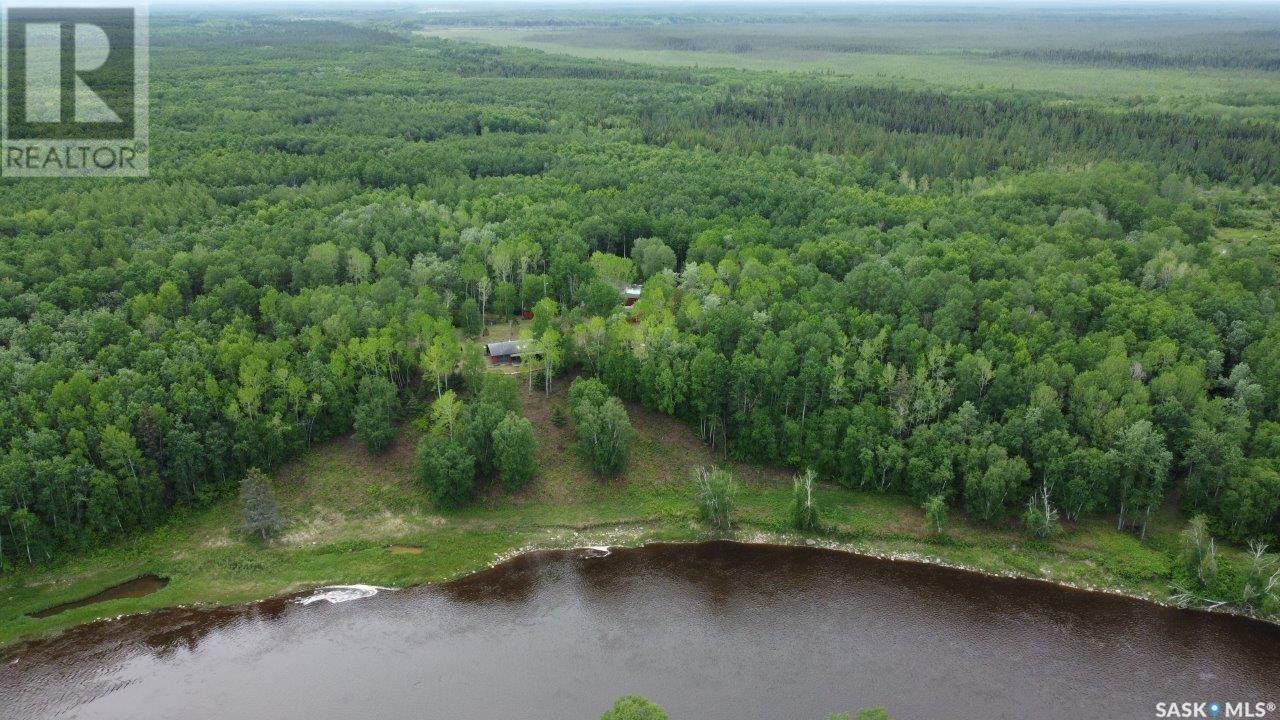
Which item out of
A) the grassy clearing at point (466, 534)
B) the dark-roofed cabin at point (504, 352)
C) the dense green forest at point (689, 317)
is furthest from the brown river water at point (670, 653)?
the dark-roofed cabin at point (504, 352)

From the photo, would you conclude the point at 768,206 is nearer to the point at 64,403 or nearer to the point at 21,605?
the point at 64,403

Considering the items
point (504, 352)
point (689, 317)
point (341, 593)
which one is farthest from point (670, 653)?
point (504, 352)

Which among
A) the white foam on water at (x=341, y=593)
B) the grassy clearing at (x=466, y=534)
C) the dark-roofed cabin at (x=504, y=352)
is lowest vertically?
the white foam on water at (x=341, y=593)

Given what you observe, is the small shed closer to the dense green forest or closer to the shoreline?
the dense green forest

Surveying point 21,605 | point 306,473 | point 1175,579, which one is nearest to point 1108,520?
point 1175,579

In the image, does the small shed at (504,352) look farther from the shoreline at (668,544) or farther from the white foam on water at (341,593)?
the white foam on water at (341,593)
